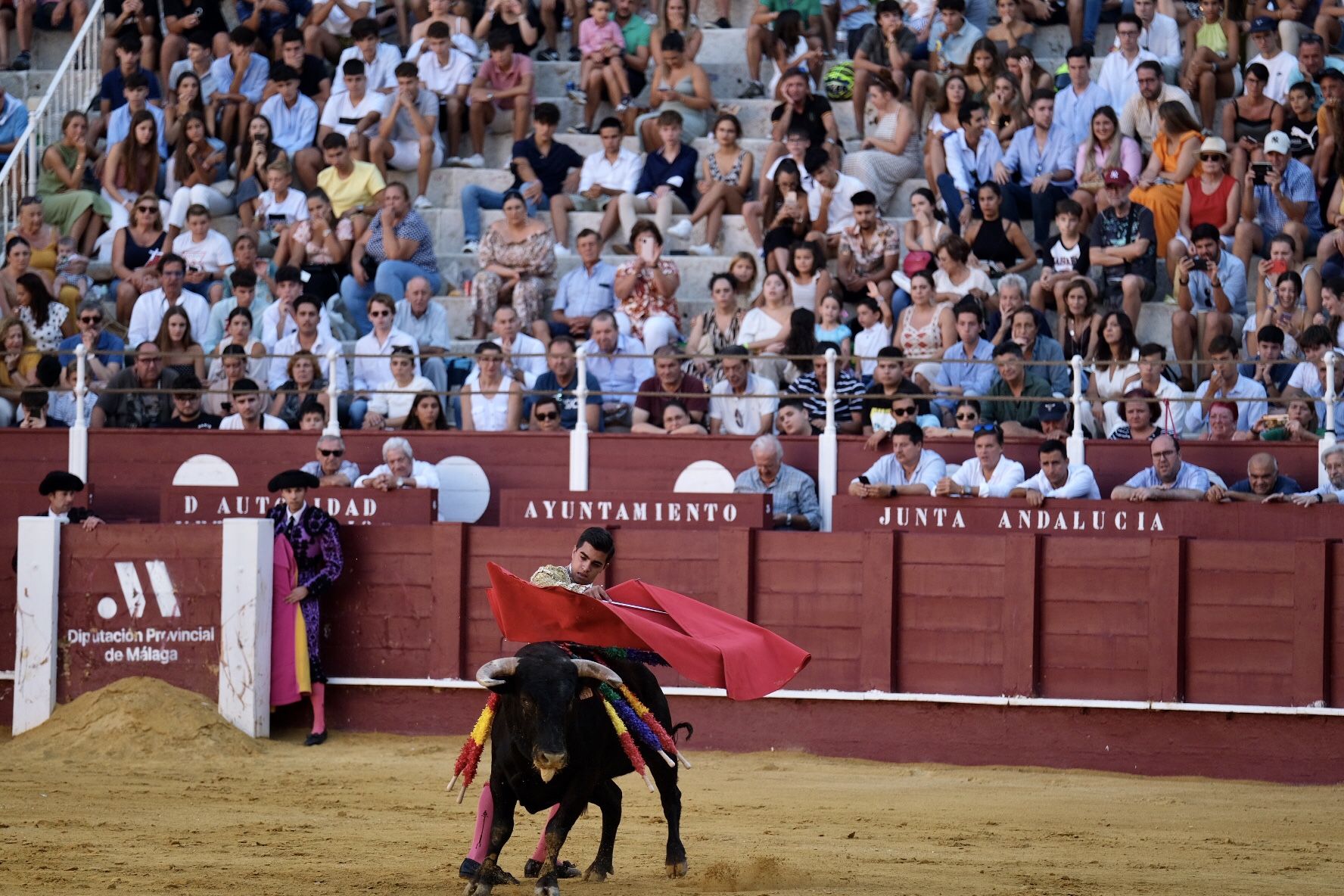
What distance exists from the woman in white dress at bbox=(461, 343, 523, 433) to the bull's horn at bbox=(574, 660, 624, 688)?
5.42 metres

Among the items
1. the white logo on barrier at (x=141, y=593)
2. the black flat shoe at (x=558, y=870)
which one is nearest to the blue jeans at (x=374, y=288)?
the white logo on barrier at (x=141, y=593)

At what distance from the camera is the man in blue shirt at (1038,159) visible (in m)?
12.4

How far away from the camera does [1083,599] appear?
9734 mm

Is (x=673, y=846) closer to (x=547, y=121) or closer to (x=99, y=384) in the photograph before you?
(x=99, y=384)

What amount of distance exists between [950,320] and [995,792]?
10.9ft

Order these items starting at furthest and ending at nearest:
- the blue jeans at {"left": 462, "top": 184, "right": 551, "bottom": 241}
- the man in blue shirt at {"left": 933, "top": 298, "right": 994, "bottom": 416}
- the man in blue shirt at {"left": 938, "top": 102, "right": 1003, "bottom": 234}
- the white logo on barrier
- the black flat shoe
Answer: the blue jeans at {"left": 462, "top": 184, "right": 551, "bottom": 241}
the man in blue shirt at {"left": 938, "top": 102, "right": 1003, "bottom": 234}
the man in blue shirt at {"left": 933, "top": 298, "right": 994, "bottom": 416}
the white logo on barrier
the black flat shoe

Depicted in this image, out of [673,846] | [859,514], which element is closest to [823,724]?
[859,514]

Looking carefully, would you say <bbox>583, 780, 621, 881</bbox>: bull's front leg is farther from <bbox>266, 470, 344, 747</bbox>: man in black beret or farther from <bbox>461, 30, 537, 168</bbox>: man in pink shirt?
<bbox>461, 30, 537, 168</bbox>: man in pink shirt

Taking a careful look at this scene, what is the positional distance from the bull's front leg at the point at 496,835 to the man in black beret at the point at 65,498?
544 centimetres

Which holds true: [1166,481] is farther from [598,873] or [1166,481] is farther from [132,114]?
[132,114]

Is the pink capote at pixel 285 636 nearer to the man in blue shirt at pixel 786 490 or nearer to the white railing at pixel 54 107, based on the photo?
the man in blue shirt at pixel 786 490

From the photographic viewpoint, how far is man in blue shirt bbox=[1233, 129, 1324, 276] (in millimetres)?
11812

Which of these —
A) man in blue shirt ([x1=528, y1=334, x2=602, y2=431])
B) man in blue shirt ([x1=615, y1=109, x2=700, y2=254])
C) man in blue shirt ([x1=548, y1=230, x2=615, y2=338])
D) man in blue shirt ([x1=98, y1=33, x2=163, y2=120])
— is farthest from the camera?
man in blue shirt ([x1=98, y1=33, x2=163, y2=120])

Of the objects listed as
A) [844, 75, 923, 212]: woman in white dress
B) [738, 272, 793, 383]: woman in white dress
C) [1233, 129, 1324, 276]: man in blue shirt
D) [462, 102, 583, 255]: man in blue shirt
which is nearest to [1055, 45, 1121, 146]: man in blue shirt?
[844, 75, 923, 212]: woman in white dress
